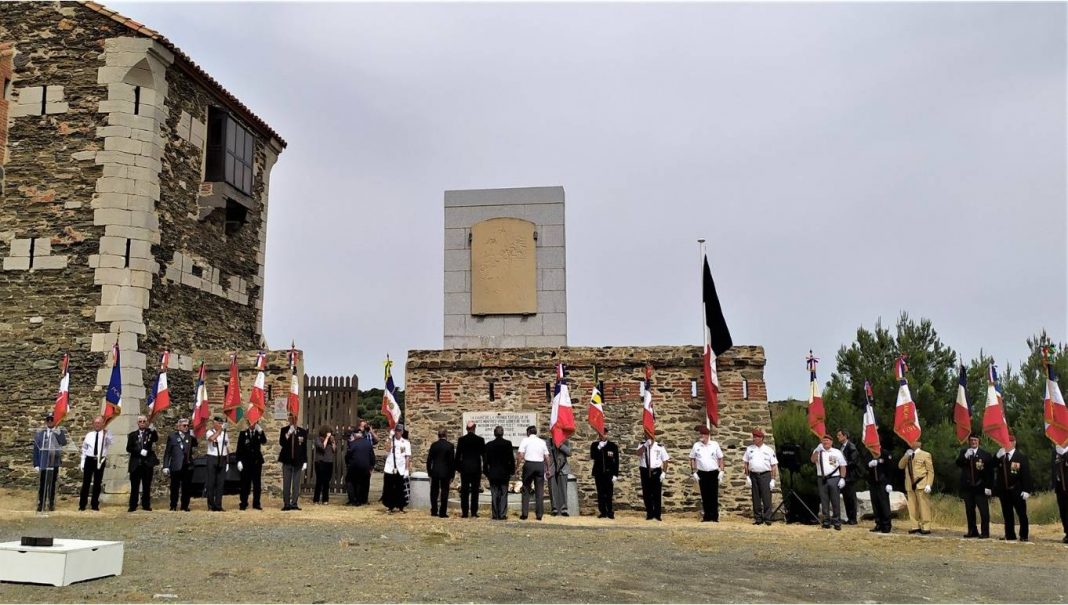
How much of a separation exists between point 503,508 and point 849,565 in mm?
5360

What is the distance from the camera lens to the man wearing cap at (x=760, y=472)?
13156 mm

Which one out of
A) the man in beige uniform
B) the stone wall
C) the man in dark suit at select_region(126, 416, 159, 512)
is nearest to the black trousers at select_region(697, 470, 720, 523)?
the stone wall

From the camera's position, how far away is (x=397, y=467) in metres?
13.2

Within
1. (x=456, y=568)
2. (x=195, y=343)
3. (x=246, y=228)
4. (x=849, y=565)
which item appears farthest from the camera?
(x=246, y=228)

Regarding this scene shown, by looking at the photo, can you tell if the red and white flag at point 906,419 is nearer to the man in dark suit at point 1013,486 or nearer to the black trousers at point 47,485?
the man in dark suit at point 1013,486

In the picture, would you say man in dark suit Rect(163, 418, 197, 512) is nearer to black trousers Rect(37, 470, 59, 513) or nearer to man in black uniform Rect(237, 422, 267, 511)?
man in black uniform Rect(237, 422, 267, 511)

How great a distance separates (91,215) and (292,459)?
19.6 ft

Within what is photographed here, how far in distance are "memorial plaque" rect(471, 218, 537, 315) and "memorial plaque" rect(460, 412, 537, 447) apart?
192 centimetres

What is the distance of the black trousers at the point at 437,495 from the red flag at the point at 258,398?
357 centimetres

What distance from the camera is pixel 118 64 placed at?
15703mm

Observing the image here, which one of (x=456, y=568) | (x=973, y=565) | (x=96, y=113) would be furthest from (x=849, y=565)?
(x=96, y=113)

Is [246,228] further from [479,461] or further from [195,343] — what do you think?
[479,461]

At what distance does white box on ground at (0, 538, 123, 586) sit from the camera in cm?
670

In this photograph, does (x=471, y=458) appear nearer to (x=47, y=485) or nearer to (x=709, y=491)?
(x=709, y=491)
